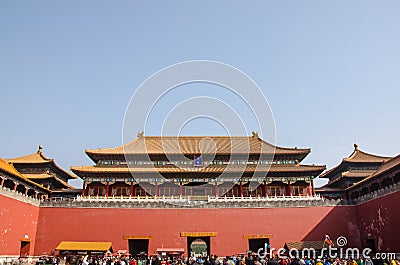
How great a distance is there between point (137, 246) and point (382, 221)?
1851 centimetres

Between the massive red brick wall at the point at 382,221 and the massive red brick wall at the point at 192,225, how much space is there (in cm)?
Result: 123

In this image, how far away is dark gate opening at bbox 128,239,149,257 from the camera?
92.0 feet

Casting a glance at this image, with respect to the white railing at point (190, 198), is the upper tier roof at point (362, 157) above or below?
above

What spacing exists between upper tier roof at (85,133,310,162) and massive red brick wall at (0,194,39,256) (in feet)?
23.9

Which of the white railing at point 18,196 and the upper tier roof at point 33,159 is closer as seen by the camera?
the white railing at point 18,196

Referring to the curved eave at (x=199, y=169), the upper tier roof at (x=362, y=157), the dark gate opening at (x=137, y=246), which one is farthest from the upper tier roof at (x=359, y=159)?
the dark gate opening at (x=137, y=246)

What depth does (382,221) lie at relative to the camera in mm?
24875

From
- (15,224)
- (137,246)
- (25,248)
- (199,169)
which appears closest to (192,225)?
(199,169)

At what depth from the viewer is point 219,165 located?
106ft

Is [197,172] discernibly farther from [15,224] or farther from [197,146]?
[15,224]

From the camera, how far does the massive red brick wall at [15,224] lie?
76.0 feet

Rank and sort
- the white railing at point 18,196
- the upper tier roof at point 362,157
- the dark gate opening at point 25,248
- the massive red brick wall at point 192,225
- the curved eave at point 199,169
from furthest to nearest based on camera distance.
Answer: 1. the upper tier roof at point 362,157
2. the curved eave at point 199,169
3. the massive red brick wall at point 192,225
4. the dark gate opening at point 25,248
5. the white railing at point 18,196

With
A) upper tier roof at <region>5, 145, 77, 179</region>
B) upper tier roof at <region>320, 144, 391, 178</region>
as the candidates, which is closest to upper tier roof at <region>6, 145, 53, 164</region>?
upper tier roof at <region>5, 145, 77, 179</region>

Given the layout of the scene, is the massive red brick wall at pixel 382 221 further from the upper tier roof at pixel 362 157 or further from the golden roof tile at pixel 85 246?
the golden roof tile at pixel 85 246
